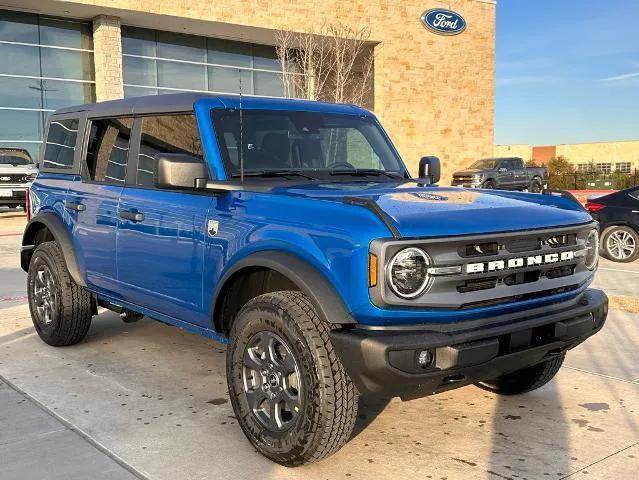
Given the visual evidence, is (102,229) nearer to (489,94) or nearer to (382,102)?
(382,102)

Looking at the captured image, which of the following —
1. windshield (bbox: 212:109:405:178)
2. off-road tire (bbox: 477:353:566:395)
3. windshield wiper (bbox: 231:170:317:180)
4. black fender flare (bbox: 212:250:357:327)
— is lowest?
off-road tire (bbox: 477:353:566:395)

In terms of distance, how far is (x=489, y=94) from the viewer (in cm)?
3669

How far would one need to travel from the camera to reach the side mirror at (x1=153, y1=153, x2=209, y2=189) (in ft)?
12.3

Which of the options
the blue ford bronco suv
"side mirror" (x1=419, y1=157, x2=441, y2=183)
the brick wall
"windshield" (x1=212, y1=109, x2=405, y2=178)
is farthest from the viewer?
the brick wall

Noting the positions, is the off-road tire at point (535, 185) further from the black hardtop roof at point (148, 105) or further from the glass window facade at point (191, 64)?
the black hardtop roof at point (148, 105)

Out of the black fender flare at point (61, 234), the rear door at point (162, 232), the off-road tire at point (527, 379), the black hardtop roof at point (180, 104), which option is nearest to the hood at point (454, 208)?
the rear door at point (162, 232)

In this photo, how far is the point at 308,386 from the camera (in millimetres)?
3127

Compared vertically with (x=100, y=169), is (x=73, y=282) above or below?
below

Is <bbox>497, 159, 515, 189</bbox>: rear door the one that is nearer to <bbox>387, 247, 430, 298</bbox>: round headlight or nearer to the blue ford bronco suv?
the blue ford bronco suv

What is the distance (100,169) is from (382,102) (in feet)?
93.7

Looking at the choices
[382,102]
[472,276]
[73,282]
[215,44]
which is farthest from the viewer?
[382,102]

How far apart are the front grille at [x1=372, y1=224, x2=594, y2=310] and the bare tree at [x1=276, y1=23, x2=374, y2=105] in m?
27.0

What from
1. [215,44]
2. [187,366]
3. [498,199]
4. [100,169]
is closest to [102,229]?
[100,169]

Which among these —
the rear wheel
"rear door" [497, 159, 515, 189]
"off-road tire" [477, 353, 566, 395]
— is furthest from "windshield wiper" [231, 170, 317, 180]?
"rear door" [497, 159, 515, 189]
